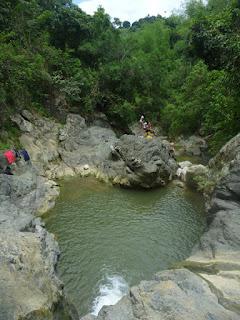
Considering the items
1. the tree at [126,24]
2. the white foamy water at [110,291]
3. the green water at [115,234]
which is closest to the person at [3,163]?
the green water at [115,234]

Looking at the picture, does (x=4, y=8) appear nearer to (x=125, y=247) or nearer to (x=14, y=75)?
(x=14, y=75)

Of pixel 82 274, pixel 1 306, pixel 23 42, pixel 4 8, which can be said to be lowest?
pixel 82 274

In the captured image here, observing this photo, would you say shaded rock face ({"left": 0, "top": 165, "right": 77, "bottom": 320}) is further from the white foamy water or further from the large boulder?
the large boulder

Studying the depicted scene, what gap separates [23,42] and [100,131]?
30.1 feet

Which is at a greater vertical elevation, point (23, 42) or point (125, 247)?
point (23, 42)

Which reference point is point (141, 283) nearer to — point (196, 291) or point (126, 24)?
point (196, 291)

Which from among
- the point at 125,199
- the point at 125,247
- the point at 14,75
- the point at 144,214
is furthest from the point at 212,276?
the point at 14,75

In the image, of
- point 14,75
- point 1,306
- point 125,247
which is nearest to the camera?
point 1,306

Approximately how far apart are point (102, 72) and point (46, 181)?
14.6 m

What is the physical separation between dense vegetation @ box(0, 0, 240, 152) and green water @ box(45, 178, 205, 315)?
5.61 metres

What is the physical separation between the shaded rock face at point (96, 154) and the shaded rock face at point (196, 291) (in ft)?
32.9

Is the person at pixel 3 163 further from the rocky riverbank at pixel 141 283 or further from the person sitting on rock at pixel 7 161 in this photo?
the rocky riverbank at pixel 141 283

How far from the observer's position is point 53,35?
33.4 metres

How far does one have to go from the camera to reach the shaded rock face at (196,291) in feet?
23.0
